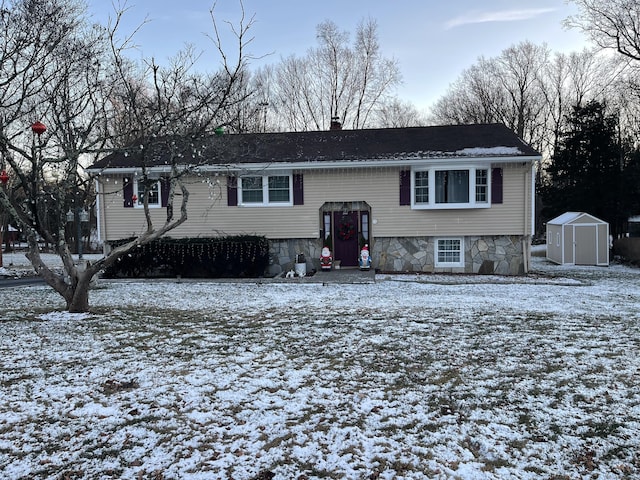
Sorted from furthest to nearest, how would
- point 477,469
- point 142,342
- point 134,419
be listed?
point 142,342 → point 134,419 → point 477,469

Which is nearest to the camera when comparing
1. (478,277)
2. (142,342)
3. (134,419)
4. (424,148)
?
(134,419)

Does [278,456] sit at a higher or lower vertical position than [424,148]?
lower

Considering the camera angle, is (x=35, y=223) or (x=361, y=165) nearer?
(x=35, y=223)

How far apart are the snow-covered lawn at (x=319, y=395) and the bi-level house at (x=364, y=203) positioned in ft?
21.7

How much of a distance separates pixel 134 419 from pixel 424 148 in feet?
39.8

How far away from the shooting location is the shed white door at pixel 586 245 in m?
18.5

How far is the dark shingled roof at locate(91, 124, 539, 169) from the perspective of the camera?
1332 centimetres

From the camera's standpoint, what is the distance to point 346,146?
47.3 feet

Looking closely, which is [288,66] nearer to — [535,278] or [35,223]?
[535,278]

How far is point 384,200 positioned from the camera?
44.7ft

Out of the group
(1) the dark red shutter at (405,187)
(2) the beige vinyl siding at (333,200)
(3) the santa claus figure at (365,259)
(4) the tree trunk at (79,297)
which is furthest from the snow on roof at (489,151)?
(4) the tree trunk at (79,297)

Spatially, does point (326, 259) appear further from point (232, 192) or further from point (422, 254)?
point (232, 192)

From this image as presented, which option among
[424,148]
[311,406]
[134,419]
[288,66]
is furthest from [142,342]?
[288,66]

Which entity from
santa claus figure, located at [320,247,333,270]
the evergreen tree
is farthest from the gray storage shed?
santa claus figure, located at [320,247,333,270]
